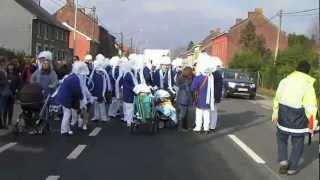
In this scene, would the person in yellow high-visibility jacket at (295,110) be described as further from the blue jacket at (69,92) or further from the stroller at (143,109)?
the blue jacket at (69,92)

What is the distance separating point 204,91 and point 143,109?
1699 mm

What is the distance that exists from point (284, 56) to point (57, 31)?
28425 mm

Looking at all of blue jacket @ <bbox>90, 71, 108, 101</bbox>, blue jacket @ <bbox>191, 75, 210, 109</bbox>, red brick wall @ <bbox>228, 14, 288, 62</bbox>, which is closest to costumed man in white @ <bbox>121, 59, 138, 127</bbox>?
blue jacket @ <bbox>90, 71, 108, 101</bbox>

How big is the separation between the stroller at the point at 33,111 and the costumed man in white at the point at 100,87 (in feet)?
7.91

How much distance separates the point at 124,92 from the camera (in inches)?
663

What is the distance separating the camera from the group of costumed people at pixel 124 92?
15.1m

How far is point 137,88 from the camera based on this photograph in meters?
15.9

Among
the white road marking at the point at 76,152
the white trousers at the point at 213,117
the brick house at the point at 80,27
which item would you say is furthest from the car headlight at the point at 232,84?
the brick house at the point at 80,27

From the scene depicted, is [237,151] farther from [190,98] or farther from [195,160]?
[190,98]

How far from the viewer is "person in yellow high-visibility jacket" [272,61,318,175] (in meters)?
10.0

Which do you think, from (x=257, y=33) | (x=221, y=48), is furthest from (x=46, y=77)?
(x=221, y=48)

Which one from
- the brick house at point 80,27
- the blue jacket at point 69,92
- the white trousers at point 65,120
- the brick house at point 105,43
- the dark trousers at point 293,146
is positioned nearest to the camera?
the dark trousers at point 293,146

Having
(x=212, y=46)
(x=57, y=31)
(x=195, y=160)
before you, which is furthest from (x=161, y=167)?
(x=212, y=46)

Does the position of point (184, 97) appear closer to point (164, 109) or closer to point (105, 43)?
point (164, 109)
